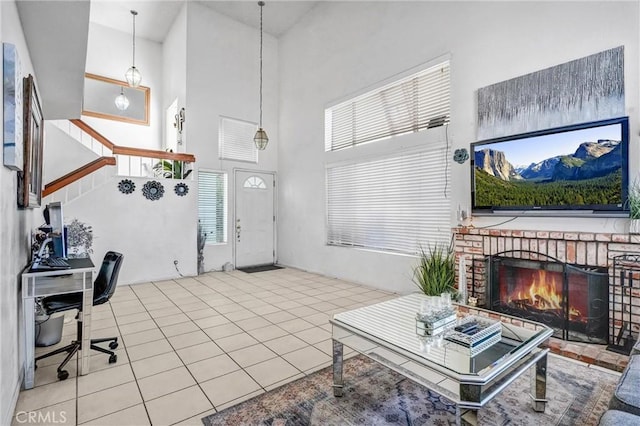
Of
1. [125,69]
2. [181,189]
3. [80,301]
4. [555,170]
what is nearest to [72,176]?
[181,189]

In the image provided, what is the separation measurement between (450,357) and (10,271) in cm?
277

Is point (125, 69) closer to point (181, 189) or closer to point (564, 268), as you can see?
point (181, 189)

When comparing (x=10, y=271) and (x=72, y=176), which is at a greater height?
(x=72, y=176)

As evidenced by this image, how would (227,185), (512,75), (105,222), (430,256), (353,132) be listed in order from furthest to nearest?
1. (227,185)
2. (353,132)
3. (105,222)
4. (430,256)
5. (512,75)

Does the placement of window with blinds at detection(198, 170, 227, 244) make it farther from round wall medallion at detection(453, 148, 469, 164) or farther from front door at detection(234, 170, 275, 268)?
round wall medallion at detection(453, 148, 469, 164)

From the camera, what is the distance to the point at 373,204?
534 centimetres

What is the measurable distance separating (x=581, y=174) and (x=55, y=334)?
17.3ft

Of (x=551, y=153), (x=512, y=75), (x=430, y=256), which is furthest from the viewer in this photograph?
(x=430, y=256)

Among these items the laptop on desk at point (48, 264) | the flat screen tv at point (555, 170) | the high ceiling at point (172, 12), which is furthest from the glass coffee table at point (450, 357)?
the high ceiling at point (172, 12)

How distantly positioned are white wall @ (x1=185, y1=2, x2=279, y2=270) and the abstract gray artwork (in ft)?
16.1

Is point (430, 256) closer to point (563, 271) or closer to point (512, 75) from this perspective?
point (563, 271)

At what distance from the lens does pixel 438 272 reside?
13.0 feet

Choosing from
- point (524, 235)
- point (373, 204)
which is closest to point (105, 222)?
point (373, 204)

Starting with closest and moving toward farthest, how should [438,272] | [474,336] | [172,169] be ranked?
[474,336]
[438,272]
[172,169]
